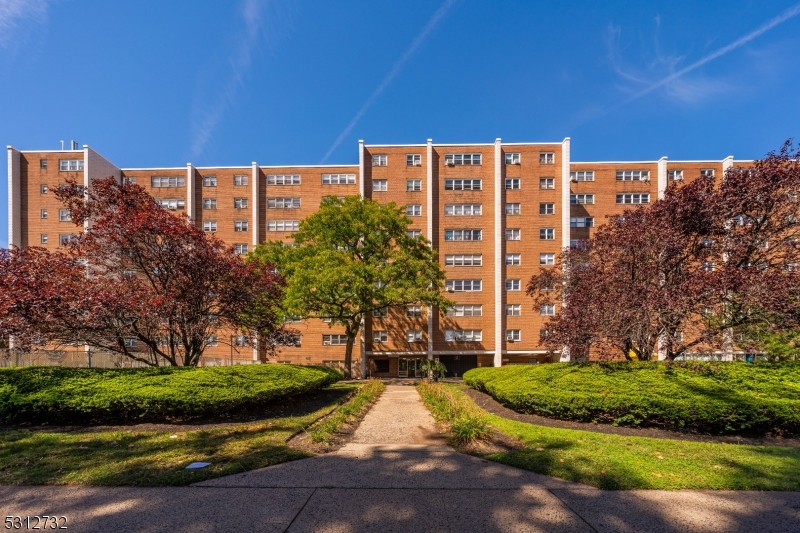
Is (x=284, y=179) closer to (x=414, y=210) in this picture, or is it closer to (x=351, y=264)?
(x=414, y=210)

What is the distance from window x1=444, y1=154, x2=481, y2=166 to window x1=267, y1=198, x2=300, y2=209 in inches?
582

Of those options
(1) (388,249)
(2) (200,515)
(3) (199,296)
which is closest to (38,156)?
(1) (388,249)

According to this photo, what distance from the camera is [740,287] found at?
9.78m

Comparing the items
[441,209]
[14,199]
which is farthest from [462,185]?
[14,199]

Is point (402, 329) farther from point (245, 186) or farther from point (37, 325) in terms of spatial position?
point (37, 325)

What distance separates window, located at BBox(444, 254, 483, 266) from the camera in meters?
34.4

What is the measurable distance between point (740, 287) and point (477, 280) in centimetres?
2454

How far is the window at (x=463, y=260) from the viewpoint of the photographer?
34406 mm

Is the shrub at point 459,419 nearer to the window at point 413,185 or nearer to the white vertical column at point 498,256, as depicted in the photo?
the white vertical column at point 498,256

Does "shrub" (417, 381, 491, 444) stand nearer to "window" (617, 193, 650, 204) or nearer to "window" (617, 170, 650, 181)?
"window" (617, 193, 650, 204)

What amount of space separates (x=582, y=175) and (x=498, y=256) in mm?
12030

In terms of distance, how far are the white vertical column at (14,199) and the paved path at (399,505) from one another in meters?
44.4

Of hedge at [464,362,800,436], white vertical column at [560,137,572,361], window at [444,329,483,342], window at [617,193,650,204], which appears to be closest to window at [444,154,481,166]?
white vertical column at [560,137,572,361]

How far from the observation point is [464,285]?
34250mm
